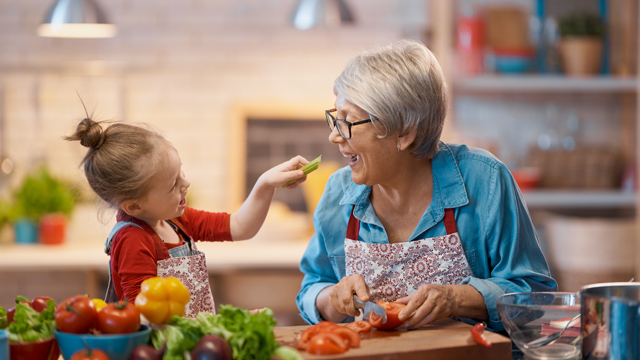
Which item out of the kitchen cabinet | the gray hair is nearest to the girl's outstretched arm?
the gray hair

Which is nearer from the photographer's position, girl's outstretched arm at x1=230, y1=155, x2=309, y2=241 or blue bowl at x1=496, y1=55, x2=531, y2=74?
girl's outstretched arm at x1=230, y1=155, x2=309, y2=241

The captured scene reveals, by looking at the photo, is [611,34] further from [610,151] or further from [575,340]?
[575,340]

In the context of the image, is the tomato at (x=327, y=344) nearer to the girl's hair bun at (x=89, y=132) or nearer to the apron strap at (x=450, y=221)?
the apron strap at (x=450, y=221)

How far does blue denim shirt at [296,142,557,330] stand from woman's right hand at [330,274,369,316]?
177 millimetres

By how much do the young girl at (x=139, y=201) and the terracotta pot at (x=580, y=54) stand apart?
2878mm

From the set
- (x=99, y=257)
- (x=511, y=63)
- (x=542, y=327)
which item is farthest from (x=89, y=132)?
(x=511, y=63)

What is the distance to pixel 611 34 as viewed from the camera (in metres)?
4.12

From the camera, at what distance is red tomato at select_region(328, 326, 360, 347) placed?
1.36 m

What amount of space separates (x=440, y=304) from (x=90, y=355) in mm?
768

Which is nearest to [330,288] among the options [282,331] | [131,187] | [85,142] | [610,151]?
[282,331]

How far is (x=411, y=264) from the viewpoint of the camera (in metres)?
1.76

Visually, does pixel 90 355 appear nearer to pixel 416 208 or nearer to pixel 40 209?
pixel 416 208

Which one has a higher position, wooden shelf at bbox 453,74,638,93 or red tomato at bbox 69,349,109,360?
wooden shelf at bbox 453,74,638,93

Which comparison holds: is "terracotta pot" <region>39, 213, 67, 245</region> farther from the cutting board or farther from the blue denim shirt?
the cutting board
